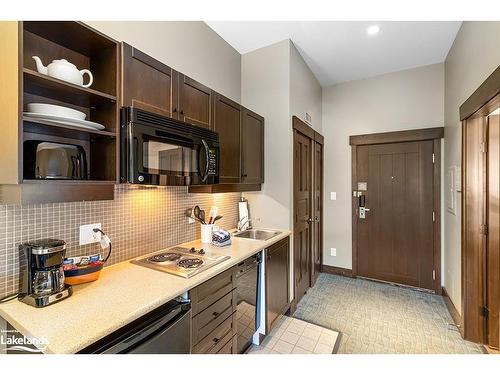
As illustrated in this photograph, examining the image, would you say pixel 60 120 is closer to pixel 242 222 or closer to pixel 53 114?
pixel 53 114

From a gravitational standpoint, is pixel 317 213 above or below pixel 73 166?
below

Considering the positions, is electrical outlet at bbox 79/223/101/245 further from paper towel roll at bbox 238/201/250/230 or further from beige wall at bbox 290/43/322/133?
beige wall at bbox 290/43/322/133

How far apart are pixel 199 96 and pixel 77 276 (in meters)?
1.38

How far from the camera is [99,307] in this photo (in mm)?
1022

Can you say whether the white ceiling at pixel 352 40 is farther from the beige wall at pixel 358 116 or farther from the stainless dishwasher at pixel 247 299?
the stainless dishwasher at pixel 247 299

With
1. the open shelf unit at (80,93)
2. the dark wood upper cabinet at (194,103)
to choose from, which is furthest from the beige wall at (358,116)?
the open shelf unit at (80,93)

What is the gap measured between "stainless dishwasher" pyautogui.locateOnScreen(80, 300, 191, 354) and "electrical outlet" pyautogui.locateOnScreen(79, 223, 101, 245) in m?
0.62

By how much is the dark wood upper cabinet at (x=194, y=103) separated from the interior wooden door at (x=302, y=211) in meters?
1.12

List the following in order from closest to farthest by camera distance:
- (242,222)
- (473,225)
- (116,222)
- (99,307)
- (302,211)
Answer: (99,307)
(116,222)
(473,225)
(242,222)
(302,211)

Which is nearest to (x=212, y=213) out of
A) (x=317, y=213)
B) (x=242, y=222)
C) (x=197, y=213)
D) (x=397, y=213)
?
(x=197, y=213)

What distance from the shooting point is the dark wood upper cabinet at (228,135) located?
79.4 inches

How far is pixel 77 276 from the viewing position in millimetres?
1201

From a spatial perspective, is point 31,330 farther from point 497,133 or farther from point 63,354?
point 497,133

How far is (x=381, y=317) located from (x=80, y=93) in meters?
3.15
